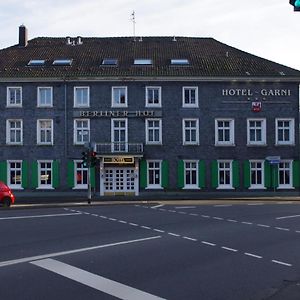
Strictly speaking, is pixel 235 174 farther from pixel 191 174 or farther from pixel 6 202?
pixel 6 202

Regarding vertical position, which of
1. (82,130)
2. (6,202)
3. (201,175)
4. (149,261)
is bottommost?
(6,202)

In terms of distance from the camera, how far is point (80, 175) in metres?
44.8

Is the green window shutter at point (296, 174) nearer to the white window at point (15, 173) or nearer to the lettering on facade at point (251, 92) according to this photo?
the lettering on facade at point (251, 92)

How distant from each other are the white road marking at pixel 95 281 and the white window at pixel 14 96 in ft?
116

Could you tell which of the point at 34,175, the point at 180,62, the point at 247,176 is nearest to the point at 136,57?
the point at 180,62

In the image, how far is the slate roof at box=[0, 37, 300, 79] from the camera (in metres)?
44.7

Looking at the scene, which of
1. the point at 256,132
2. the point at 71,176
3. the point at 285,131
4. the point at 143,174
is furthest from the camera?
the point at 285,131

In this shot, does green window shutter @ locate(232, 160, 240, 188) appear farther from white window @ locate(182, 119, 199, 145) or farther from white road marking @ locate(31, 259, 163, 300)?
white road marking @ locate(31, 259, 163, 300)

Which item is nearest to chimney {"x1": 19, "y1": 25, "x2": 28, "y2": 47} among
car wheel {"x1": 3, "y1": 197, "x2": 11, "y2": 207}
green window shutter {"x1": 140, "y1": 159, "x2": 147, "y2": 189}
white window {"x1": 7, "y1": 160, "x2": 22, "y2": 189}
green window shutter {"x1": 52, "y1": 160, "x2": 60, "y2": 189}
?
white window {"x1": 7, "y1": 160, "x2": 22, "y2": 189}

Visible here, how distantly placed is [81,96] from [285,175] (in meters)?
16.9

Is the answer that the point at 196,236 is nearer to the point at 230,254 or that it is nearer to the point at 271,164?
the point at 230,254

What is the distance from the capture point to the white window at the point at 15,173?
44781mm

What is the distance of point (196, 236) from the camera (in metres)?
15.9

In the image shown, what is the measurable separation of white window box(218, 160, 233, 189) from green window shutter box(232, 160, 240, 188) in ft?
0.78
